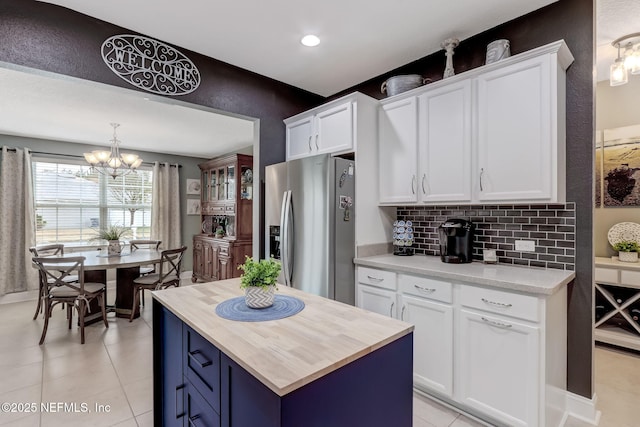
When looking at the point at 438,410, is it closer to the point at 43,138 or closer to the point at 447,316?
the point at 447,316

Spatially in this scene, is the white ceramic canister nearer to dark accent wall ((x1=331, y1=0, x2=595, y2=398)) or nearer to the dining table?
dark accent wall ((x1=331, y1=0, x2=595, y2=398))

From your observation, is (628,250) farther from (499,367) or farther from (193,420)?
(193,420)

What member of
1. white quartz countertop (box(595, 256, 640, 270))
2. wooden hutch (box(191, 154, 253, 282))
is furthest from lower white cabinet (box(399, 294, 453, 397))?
wooden hutch (box(191, 154, 253, 282))

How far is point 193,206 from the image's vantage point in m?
6.60

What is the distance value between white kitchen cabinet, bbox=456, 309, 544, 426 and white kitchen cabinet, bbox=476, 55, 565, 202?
0.83 metres

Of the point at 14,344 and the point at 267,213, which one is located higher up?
the point at 267,213

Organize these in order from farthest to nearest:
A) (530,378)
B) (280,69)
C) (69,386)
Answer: (280,69) < (69,386) < (530,378)

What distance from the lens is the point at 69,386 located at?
2449 millimetres

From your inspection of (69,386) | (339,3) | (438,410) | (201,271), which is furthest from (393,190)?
(201,271)

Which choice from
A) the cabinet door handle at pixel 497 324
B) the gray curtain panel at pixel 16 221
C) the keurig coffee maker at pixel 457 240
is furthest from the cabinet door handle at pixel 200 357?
the gray curtain panel at pixel 16 221

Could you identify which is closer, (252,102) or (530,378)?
(530,378)

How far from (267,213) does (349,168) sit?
97 cm

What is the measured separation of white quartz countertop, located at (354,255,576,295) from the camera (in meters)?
1.73

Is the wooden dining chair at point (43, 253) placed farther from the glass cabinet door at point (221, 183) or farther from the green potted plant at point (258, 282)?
the green potted plant at point (258, 282)
